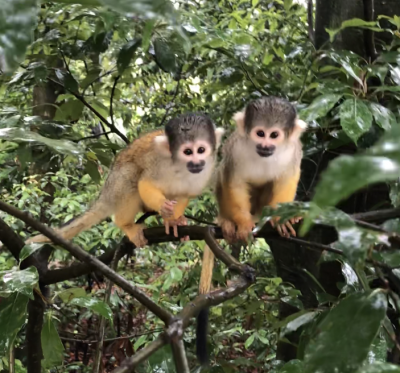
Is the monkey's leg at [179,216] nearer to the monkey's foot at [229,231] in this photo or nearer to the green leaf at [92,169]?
the monkey's foot at [229,231]

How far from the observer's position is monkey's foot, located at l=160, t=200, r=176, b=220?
6.84 ft

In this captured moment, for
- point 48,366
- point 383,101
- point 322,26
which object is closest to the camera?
point 48,366

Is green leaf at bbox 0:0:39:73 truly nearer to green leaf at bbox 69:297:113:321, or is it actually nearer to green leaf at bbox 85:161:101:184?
green leaf at bbox 69:297:113:321

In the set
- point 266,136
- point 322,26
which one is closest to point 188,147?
point 266,136

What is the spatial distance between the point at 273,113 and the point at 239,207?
477 mm

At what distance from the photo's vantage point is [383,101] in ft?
6.95

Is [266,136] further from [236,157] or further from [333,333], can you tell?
[333,333]

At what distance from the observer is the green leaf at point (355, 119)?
4.30 ft

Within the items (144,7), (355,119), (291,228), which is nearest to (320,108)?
(355,119)

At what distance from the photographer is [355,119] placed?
1.32m

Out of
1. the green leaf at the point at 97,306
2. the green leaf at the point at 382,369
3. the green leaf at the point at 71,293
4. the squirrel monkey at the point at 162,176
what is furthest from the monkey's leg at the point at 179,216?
the green leaf at the point at 382,369

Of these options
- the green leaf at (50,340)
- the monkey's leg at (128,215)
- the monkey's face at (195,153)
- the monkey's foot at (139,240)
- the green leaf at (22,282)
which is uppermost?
the monkey's face at (195,153)

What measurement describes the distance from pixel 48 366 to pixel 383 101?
1.80 metres

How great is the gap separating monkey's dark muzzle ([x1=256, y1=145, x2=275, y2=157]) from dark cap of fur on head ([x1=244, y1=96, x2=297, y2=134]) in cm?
12
